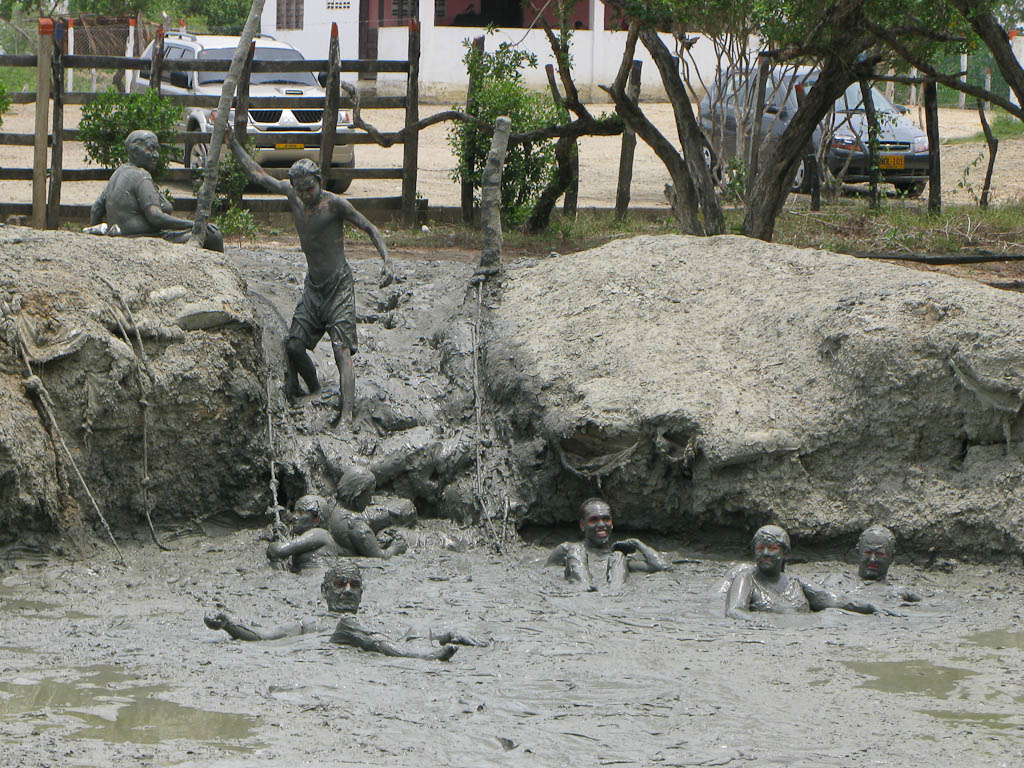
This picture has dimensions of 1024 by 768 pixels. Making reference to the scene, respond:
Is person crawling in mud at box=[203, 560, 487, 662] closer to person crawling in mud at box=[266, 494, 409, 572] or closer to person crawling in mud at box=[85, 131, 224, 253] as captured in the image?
person crawling in mud at box=[266, 494, 409, 572]

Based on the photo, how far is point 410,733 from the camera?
195 inches

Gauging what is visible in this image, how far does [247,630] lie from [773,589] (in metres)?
Result: 2.91

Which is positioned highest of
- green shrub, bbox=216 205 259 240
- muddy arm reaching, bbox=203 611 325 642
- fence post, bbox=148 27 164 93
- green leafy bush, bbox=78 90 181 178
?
fence post, bbox=148 27 164 93

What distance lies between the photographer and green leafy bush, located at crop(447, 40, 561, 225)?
14.2m

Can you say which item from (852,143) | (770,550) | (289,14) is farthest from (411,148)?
(289,14)

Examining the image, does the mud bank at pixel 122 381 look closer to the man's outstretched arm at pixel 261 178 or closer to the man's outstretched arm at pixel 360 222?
the man's outstretched arm at pixel 261 178

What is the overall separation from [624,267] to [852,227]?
241 inches

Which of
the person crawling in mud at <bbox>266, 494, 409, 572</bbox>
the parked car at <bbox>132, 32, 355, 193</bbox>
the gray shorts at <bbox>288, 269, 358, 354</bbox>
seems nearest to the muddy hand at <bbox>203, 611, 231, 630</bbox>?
the person crawling in mud at <bbox>266, 494, 409, 572</bbox>

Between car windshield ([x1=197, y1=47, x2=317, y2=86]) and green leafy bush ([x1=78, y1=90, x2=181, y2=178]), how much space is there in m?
Result: 2.66

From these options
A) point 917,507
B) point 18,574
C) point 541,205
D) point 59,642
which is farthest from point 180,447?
point 541,205

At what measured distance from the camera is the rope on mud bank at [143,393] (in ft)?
25.6

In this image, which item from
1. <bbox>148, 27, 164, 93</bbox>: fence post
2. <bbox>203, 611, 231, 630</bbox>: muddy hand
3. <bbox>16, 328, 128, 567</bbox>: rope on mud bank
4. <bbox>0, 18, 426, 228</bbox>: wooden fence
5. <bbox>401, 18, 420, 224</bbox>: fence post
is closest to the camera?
<bbox>203, 611, 231, 630</bbox>: muddy hand

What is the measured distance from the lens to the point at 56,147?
13.8 meters

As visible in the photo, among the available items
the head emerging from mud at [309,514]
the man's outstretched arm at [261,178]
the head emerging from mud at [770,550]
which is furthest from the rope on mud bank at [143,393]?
the head emerging from mud at [770,550]
